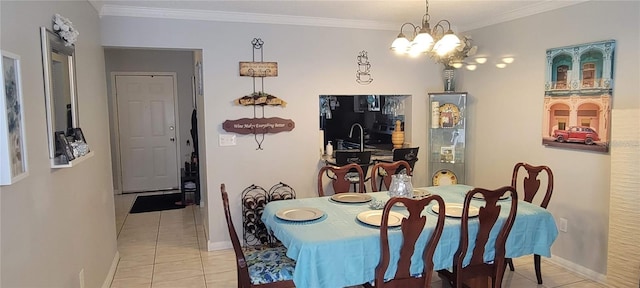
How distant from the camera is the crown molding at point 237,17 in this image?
3605 mm

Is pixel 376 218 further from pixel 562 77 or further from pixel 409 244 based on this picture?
pixel 562 77

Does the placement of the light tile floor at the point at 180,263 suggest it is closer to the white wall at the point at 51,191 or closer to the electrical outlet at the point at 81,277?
the white wall at the point at 51,191

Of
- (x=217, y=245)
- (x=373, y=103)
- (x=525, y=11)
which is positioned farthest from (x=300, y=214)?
(x=525, y=11)

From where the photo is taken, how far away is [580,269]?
3.44 m

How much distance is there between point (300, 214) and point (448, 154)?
257 centimetres

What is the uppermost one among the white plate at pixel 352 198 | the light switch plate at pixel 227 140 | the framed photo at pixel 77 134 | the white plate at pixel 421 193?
the framed photo at pixel 77 134

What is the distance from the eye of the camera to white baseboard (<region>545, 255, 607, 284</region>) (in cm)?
327

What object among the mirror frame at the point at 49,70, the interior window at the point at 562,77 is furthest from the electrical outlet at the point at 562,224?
the mirror frame at the point at 49,70

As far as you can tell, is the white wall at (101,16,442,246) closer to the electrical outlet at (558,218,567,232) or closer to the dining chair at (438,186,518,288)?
the electrical outlet at (558,218,567,232)

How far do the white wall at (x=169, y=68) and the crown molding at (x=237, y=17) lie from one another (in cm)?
288

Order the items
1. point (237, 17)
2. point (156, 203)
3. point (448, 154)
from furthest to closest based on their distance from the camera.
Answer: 1. point (156, 203)
2. point (448, 154)
3. point (237, 17)

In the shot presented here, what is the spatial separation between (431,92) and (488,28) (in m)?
0.90

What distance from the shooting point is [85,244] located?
104 inches

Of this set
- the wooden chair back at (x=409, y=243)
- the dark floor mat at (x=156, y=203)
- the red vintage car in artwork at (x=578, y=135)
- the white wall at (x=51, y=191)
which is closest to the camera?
the white wall at (x=51, y=191)
